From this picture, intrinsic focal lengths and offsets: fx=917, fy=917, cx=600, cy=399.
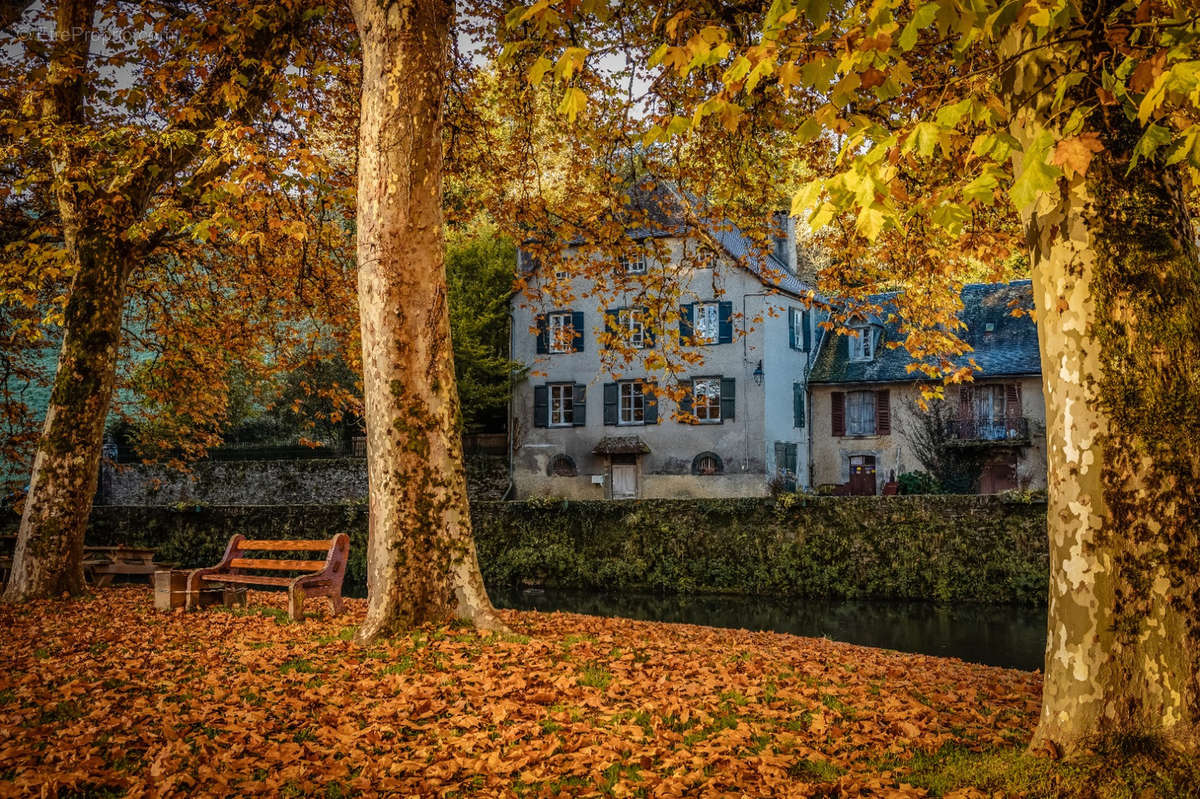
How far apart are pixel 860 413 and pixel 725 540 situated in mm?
13731

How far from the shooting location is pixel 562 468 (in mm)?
33125

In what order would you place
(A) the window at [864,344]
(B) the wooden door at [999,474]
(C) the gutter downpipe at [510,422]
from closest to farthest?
(B) the wooden door at [999,474] → (C) the gutter downpipe at [510,422] → (A) the window at [864,344]

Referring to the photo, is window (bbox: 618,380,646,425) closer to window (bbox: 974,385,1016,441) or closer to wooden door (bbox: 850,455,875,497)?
wooden door (bbox: 850,455,875,497)

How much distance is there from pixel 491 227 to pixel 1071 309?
32.8 meters

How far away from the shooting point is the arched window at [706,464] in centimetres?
3136

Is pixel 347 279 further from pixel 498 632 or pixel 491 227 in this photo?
pixel 491 227

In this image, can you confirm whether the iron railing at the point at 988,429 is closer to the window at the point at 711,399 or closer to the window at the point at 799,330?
the window at the point at 799,330

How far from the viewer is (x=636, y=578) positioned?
72.1 ft

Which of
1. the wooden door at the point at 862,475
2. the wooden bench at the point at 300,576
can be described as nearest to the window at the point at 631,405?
the wooden door at the point at 862,475

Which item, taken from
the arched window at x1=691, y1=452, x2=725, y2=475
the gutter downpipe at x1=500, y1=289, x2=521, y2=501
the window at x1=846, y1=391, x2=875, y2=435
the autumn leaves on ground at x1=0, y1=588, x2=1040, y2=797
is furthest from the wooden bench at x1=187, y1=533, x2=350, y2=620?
the window at x1=846, y1=391, x2=875, y2=435

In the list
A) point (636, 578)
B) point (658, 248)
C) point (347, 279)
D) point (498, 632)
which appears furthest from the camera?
point (636, 578)

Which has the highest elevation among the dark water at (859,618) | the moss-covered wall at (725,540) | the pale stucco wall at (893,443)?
the pale stucco wall at (893,443)

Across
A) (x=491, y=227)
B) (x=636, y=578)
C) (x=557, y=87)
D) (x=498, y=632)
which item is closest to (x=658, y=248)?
(x=557, y=87)

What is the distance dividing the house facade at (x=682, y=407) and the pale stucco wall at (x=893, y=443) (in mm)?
624
